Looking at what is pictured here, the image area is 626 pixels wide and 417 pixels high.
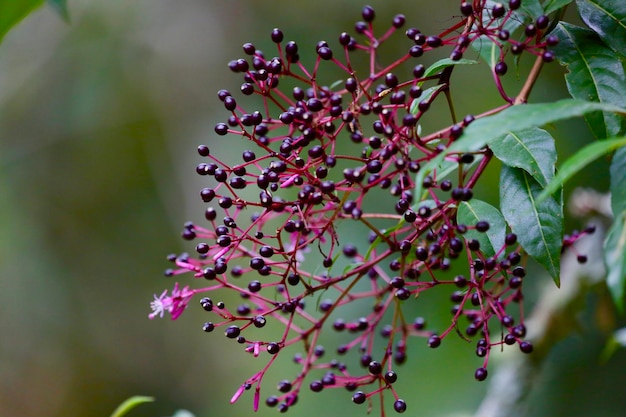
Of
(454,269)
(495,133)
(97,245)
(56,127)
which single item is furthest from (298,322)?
(495,133)

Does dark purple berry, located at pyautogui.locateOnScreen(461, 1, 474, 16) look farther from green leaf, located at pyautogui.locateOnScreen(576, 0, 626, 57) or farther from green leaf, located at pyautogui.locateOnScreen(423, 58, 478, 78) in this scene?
green leaf, located at pyautogui.locateOnScreen(576, 0, 626, 57)

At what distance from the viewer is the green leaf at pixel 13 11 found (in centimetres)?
100

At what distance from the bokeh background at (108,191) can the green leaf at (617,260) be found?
8.88ft

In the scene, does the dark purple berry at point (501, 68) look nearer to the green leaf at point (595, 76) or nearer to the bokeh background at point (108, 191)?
the green leaf at point (595, 76)

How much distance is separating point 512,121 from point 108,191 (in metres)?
3.10

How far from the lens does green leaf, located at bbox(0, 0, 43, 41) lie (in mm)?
996

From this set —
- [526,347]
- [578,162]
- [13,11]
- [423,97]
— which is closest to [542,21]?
[423,97]

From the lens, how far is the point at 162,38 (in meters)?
3.54

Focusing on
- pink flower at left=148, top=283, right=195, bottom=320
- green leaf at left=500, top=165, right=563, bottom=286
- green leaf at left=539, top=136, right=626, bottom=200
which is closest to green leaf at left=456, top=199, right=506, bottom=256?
green leaf at left=500, top=165, right=563, bottom=286

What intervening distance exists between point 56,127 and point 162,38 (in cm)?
73

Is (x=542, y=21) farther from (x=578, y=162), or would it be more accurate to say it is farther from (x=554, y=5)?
(x=578, y=162)

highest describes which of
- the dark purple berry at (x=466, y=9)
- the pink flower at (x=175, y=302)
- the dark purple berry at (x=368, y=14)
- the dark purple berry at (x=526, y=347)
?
the dark purple berry at (x=368, y=14)

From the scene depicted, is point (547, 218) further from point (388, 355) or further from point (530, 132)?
point (388, 355)

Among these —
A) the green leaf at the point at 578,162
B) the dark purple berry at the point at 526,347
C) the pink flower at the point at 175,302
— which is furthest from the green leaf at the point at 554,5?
the pink flower at the point at 175,302
